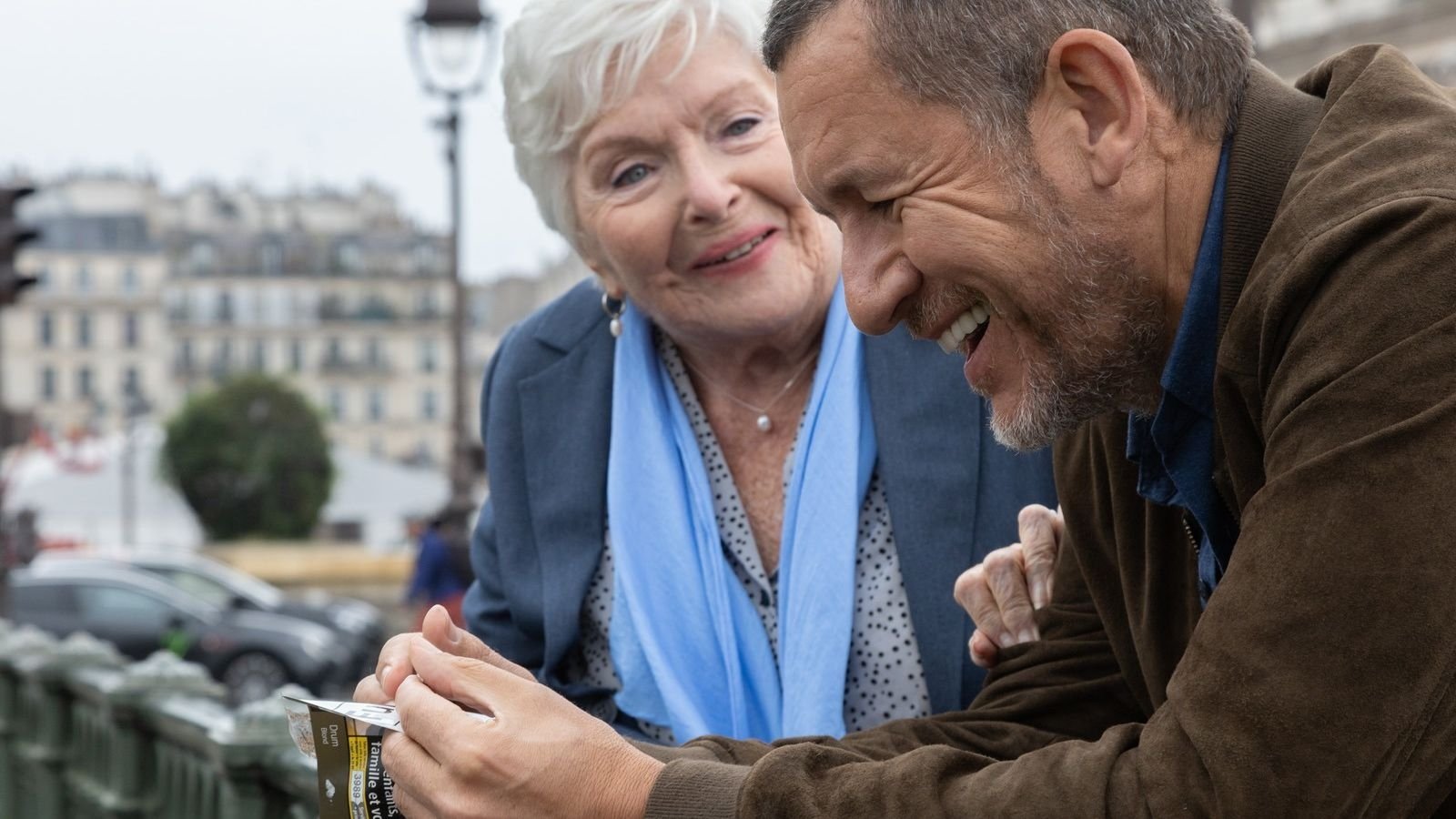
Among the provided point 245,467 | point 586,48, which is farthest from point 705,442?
point 245,467

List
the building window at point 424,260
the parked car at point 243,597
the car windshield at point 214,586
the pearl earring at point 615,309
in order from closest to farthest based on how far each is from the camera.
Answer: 1. the pearl earring at point 615,309
2. the parked car at point 243,597
3. the car windshield at point 214,586
4. the building window at point 424,260

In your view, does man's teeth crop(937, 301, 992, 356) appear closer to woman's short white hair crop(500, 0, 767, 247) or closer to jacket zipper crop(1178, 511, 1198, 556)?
jacket zipper crop(1178, 511, 1198, 556)

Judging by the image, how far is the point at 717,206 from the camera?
2904 mm

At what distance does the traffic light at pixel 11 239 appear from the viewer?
31.1 feet

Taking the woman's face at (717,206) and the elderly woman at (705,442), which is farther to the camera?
the woman's face at (717,206)

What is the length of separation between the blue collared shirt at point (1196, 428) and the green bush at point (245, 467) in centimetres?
5169

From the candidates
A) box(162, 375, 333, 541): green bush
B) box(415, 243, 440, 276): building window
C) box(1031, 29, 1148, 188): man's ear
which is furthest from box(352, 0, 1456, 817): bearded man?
box(415, 243, 440, 276): building window

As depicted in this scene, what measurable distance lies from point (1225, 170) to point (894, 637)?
1102 mm

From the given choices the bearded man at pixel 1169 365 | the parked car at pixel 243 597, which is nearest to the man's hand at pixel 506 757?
the bearded man at pixel 1169 365

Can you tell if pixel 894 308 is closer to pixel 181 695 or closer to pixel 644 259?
pixel 644 259

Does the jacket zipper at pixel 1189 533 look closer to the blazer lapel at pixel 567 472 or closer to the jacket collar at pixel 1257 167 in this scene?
the jacket collar at pixel 1257 167

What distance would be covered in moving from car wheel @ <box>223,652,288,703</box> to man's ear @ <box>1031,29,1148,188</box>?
1841cm

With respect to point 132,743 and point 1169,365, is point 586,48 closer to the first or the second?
point 1169,365

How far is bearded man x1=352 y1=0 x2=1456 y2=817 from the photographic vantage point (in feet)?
4.83
